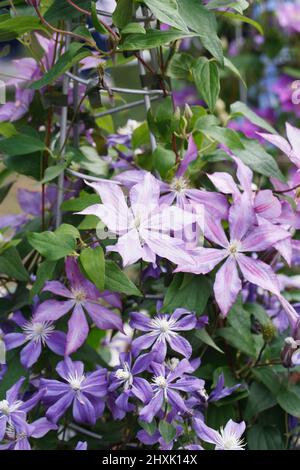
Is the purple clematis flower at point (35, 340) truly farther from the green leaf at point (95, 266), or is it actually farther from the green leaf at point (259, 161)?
the green leaf at point (259, 161)

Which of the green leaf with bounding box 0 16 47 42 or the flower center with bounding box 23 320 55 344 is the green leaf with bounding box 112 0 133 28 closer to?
the green leaf with bounding box 0 16 47 42

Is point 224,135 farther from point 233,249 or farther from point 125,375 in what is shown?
point 125,375

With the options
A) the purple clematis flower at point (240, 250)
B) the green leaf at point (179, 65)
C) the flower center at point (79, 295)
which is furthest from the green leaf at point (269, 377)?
the green leaf at point (179, 65)

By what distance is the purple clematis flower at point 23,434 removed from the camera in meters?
0.71

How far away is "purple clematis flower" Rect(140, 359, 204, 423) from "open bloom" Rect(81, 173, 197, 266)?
0.11 m

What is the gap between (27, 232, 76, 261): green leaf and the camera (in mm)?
684

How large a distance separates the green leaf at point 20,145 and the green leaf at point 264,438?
38 centimetres

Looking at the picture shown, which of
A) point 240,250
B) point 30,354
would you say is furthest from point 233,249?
point 30,354

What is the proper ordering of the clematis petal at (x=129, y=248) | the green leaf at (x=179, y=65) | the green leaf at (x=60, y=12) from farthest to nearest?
the green leaf at (x=179, y=65), the green leaf at (x=60, y=12), the clematis petal at (x=129, y=248)

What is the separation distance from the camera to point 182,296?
0.74 meters

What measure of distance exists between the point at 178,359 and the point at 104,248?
14 cm

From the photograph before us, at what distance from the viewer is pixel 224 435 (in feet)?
2.33
